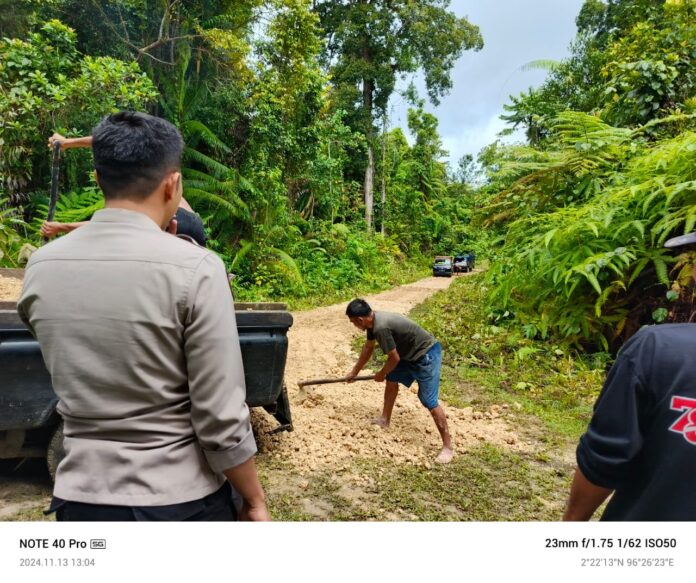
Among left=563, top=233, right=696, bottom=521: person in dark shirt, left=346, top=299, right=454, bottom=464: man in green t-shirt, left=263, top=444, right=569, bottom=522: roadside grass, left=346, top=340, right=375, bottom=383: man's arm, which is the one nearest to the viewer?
left=563, top=233, right=696, bottom=521: person in dark shirt

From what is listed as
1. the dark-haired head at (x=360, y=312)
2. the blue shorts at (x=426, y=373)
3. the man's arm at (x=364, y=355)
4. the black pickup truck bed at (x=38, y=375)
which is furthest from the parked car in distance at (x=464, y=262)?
the black pickup truck bed at (x=38, y=375)

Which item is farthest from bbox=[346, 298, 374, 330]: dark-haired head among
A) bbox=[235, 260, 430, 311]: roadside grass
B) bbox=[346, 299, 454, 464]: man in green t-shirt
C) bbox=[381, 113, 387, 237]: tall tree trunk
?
bbox=[381, 113, 387, 237]: tall tree trunk

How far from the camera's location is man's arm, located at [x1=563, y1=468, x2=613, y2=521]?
0.92 m

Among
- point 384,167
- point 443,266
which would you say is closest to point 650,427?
point 443,266

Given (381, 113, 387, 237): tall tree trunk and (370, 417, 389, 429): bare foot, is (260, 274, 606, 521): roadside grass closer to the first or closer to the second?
(370, 417, 389, 429): bare foot

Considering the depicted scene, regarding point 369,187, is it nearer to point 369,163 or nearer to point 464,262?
point 369,163

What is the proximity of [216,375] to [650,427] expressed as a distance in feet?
2.65

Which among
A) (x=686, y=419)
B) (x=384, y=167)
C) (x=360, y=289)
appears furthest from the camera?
(x=384, y=167)

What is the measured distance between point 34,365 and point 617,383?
2.13 metres

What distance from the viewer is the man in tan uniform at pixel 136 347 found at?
801 mm

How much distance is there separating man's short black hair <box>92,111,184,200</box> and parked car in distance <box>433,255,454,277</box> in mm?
3491

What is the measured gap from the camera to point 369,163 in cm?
567

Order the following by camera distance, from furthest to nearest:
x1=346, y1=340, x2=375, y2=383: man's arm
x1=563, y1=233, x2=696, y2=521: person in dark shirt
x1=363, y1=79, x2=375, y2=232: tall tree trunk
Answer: x1=363, y1=79, x2=375, y2=232: tall tree trunk → x1=346, y1=340, x2=375, y2=383: man's arm → x1=563, y1=233, x2=696, y2=521: person in dark shirt

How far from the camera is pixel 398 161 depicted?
551cm
